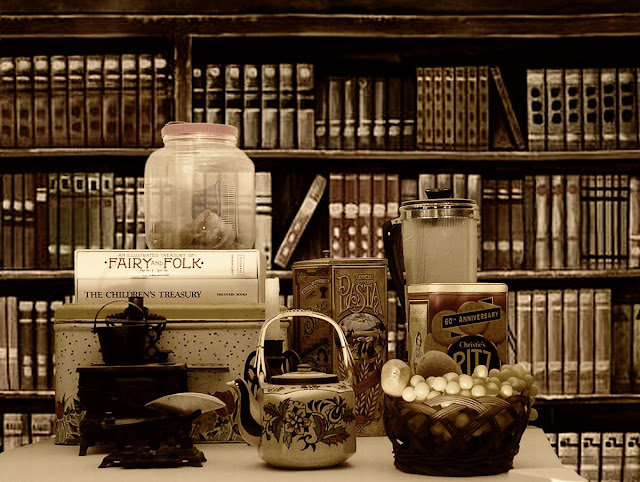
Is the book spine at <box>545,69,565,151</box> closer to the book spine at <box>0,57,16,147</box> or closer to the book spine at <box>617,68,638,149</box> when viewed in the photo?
the book spine at <box>617,68,638,149</box>

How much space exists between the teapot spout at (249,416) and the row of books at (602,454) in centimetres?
185

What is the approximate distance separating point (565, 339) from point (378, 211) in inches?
28.2

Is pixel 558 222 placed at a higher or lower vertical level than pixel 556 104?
lower

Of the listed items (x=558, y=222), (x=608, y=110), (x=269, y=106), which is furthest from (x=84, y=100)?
(x=608, y=110)

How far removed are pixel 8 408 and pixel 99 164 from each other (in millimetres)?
867

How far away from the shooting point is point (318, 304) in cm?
142

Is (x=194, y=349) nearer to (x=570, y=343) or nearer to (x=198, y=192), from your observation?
(x=198, y=192)

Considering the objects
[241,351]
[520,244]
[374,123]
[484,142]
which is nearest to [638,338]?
[520,244]

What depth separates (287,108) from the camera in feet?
8.94

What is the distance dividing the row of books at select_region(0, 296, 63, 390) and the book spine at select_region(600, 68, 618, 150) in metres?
1.83

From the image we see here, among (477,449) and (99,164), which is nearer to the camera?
(477,449)

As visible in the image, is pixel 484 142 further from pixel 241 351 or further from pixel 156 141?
pixel 241 351

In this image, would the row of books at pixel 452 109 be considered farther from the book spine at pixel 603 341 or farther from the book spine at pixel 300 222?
the book spine at pixel 603 341

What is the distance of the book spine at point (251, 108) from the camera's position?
2.71 meters
